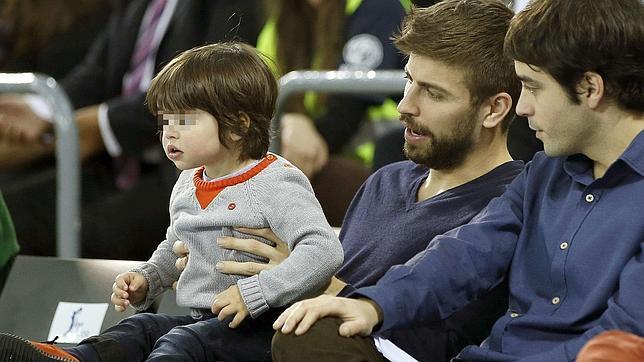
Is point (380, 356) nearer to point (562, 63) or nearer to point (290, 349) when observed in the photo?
point (290, 349)

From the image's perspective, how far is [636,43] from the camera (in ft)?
5.61

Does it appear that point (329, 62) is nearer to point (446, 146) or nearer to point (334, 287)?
point (446, 146)

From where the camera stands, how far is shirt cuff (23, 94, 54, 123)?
3.58m

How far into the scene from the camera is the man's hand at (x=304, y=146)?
3.12 meters

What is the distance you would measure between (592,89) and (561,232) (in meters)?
0.19

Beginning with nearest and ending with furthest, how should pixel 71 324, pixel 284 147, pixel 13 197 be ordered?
pixel 71 324 < pixel 284 147 < pixel 13 197

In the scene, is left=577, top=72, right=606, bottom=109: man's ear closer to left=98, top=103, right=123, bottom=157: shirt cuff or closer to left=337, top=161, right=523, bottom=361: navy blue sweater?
left=337, top=161, right=523, bottom=361: navy blue sweater

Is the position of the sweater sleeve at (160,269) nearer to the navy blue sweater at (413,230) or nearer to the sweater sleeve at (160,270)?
the sweater sleeve at (160,270)

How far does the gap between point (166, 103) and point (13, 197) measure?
1.76m

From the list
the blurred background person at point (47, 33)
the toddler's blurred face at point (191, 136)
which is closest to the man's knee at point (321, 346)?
the toddler's blurred face at point (191, 136)

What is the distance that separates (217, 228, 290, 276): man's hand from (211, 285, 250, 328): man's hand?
39 mm

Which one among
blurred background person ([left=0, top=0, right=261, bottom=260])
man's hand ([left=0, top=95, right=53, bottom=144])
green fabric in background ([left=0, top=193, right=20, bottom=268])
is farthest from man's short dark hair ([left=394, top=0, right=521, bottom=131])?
man's hand ([left=0, top=95, right=53, bottom=144])

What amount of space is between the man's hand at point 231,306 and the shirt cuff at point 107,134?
164 cm

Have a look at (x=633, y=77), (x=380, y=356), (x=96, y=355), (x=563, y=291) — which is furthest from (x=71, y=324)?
(x=633, y=77)
